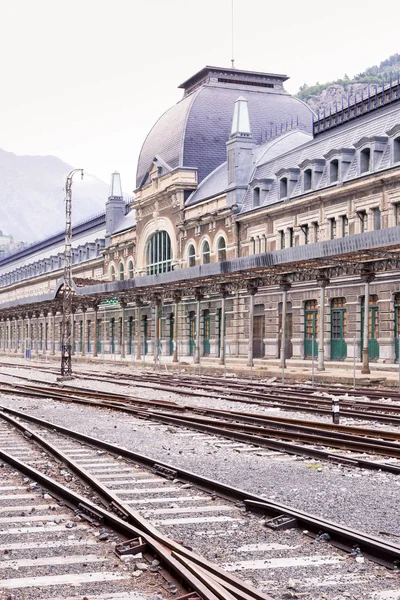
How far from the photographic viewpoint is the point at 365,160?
42156 millimetres

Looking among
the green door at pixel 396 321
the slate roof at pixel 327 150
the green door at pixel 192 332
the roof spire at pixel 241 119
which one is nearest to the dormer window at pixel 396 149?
the slate roof at pixel 327 150

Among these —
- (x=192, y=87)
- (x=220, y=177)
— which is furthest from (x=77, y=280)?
(x=192, y=87)

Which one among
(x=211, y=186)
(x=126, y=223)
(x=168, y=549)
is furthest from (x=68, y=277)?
(x=126, y=223)

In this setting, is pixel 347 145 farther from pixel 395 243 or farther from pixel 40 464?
pixel 40 464

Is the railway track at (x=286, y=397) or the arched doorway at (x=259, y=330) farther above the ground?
the arched doorway at (x=259, y=330)

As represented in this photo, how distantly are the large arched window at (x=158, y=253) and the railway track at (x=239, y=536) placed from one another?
5251 cm

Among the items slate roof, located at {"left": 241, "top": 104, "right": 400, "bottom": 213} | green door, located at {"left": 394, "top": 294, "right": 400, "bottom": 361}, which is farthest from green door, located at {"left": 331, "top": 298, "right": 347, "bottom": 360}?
slate roof, located at {"left": 241, "top": 104, "right": 400, "bottom": 213}

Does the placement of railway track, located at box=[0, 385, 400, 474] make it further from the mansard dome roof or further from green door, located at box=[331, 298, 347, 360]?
the mansard dome roof

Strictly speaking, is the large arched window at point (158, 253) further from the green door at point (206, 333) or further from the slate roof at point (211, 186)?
the green door at point (206, 333)

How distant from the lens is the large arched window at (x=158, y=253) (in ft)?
213

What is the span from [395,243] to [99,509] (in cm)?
2025

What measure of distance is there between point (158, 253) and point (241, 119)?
14.1 metres

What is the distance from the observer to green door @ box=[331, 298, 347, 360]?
142ft

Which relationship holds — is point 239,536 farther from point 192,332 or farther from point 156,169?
point 156,169
